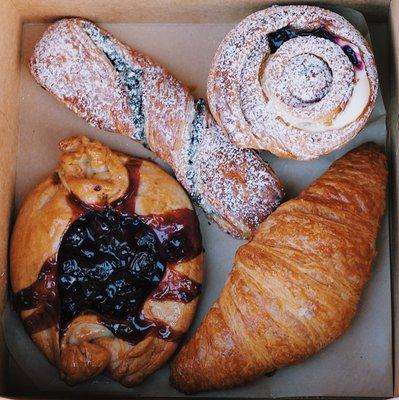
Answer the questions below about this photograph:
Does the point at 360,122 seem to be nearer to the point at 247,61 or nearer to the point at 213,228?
the point at 247,61

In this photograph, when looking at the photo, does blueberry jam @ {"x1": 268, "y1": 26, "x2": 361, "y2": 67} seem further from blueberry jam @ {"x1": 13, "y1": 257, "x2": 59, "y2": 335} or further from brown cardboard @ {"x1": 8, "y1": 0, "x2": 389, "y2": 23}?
blueberry jam @ {"x1": 13, "y1": 257, "x2": 59, "y2": 335}

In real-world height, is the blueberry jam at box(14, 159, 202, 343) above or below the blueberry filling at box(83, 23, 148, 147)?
below

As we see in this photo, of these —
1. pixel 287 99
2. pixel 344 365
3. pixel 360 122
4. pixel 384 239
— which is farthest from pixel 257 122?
pixel 344 365

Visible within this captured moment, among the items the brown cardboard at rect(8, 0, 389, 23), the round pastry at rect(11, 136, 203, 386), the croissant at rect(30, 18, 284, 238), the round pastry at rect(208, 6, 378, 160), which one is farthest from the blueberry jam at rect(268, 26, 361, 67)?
the round pastry at rect(11, 136, 203, 386)

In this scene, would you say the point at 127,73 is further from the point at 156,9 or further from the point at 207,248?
the point at 207,248

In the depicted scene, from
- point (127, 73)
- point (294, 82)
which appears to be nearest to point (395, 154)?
point (294, 82)

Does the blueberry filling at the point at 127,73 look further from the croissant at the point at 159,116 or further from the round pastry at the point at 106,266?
the round pastry at the point at 106,266
